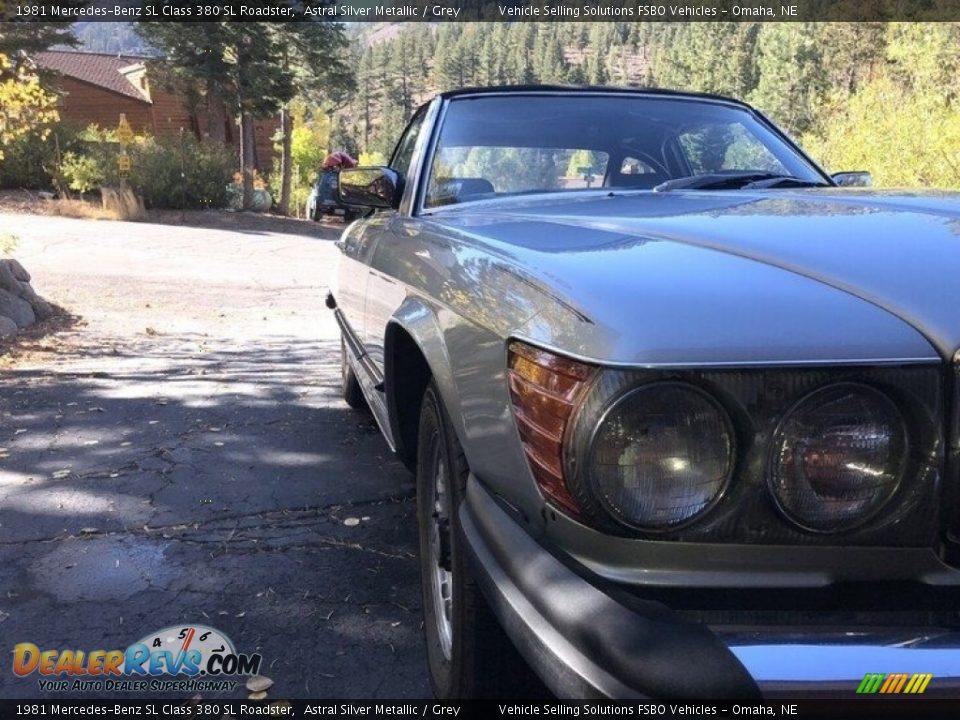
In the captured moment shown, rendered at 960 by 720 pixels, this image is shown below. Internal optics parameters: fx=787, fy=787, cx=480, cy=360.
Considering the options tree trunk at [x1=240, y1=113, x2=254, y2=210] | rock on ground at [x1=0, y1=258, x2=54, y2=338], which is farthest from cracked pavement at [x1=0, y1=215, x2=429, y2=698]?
tree trunk at [x1=240, y1=113, x2=254, y2=210]

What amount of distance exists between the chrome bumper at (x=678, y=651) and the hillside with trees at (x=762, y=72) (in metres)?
3.03

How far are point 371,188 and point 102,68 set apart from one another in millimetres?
49224

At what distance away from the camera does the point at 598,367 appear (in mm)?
1287

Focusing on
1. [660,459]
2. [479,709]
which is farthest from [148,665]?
[660,459]

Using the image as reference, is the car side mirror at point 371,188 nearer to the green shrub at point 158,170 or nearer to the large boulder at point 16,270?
the large boulder at point 16,270

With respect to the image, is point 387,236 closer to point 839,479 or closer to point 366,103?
point 839,479

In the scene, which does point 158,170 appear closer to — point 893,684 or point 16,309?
point 16,309

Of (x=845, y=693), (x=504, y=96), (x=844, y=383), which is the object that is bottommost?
(x=845, y=693)

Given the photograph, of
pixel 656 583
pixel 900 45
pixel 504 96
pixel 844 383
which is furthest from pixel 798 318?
pixel 900 45

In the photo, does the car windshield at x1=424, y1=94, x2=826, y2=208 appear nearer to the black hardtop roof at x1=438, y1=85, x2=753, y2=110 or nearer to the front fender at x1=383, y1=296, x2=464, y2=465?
the black hardtop roof at x1=438, y1=85, x2=753, y2=110

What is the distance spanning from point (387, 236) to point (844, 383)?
216 centimetres

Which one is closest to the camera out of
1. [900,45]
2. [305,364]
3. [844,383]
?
[844,383]

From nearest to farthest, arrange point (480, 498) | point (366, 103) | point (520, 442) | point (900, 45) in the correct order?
point (520, 442)
point (480, 498)
point (900, 45)
point (366, 103)

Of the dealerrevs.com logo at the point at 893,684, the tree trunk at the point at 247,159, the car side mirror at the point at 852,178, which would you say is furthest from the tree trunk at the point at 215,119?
the dealerrevs.com logo at the point at 893,684
